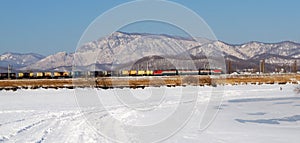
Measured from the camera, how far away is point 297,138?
12.7 meters

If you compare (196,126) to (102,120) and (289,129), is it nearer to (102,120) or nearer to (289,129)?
(289,129)

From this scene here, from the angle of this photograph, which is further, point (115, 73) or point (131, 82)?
point (115, 73)

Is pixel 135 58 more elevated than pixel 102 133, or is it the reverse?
pixel 135 58

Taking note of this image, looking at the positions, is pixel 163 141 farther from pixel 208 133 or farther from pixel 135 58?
pixel 135 58

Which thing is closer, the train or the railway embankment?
the railway embankment

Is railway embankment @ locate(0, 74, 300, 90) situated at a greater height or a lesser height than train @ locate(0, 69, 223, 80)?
lesser

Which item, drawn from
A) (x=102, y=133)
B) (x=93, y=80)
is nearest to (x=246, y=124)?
(x=102, y=133)

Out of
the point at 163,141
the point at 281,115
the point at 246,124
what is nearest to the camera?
the point at 163,141

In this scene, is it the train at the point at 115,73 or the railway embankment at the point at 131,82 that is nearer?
the railway embankment at the point at 131,82

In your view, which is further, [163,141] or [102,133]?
[102,133]

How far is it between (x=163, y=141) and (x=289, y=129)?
17.1 feet

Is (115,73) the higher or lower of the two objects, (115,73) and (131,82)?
the higher

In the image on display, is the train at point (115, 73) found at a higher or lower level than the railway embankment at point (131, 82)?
higher

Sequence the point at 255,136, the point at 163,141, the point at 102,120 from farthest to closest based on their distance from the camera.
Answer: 1. the point at 102,120
2. the point at 255,136
3. the point at 163,141
